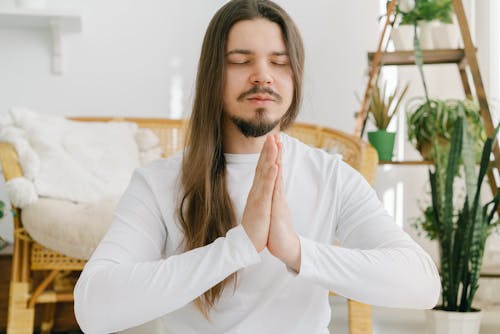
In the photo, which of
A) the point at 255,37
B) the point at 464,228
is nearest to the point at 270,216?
the point at 255,37

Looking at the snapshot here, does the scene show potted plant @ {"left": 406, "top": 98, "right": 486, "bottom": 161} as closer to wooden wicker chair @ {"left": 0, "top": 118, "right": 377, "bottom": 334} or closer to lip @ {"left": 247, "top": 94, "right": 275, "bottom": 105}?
wooden wicker chair @ {"left": 0, "top": 118, "right": 377, "bottom": 334}

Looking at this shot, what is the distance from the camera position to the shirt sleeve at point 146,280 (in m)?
0.99

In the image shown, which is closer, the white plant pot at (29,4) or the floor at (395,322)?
the floor at (395,322)

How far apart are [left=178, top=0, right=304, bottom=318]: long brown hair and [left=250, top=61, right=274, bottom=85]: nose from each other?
2.1 inches

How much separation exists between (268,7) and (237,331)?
56cm

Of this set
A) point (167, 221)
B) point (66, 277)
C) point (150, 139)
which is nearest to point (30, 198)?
point (66, 277)

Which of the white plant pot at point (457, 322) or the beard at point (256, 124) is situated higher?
the beard at point (256, 124)

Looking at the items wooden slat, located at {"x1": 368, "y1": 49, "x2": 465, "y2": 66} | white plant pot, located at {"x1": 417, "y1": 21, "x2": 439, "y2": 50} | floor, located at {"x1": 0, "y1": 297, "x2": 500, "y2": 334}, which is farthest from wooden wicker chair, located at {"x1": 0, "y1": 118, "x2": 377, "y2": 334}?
white plant pot, located at {"x1": 417, "y1": 21, "x2": 439, "y2": 50}

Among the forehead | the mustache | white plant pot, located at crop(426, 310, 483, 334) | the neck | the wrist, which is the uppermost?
the forehead

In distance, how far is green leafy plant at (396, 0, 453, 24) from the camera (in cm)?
312

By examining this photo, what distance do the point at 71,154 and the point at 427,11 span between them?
5.77 feet

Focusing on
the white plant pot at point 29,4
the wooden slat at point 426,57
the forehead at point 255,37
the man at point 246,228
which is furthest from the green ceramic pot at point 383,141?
the forehead at point 255,37

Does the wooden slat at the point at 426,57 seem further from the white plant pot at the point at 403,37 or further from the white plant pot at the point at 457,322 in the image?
the white plant pot at the point at 457,322

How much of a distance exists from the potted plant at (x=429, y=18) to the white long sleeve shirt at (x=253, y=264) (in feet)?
6.98
